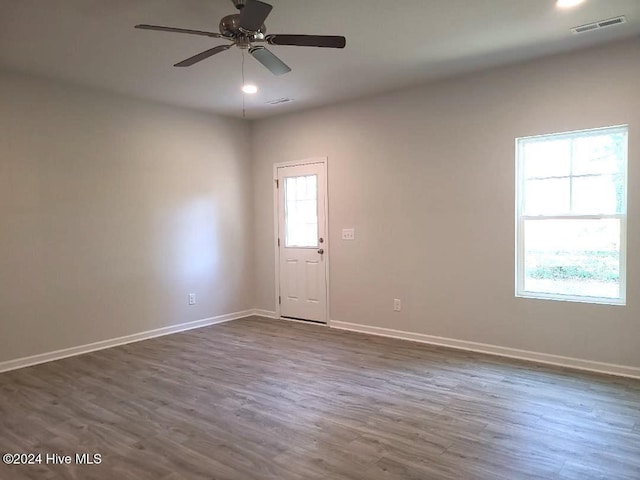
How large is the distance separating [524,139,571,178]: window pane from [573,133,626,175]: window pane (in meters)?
0.07

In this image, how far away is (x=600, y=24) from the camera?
338 cm

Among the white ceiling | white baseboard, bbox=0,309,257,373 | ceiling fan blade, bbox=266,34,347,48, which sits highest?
the white ceiling

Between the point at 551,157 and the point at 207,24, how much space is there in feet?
10.4

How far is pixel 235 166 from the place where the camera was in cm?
633

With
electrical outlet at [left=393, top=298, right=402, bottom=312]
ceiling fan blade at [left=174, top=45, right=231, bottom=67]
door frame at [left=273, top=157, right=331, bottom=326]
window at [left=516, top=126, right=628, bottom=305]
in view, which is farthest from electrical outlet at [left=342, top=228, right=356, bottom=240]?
ceiling fan blade at [left=174, top=45, right=231, bottom=67]

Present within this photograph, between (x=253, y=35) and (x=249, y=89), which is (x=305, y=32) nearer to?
(x=253, y=35)

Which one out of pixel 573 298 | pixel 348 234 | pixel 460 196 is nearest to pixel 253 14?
pixel 460 196

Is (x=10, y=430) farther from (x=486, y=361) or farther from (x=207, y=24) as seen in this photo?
(x=486, y=361)

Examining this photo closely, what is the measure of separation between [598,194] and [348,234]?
2634mm

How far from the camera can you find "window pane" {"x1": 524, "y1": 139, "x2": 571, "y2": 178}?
411 centimetres

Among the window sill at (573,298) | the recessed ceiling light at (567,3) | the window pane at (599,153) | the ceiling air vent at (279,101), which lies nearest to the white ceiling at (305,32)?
the recessed ceiling light at (567,3)

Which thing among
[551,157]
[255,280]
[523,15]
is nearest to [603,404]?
[551,157]

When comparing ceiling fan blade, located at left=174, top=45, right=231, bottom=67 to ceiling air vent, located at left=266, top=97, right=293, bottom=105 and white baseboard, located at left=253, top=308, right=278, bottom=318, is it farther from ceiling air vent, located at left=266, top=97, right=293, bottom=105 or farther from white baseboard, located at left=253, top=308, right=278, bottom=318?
white baseboard, located at left=253, top=308, right=278, bottom=318

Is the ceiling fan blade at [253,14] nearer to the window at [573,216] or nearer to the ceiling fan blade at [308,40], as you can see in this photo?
the ceiling fan blade at [308,40]
